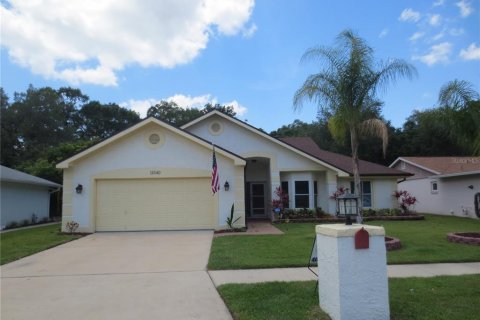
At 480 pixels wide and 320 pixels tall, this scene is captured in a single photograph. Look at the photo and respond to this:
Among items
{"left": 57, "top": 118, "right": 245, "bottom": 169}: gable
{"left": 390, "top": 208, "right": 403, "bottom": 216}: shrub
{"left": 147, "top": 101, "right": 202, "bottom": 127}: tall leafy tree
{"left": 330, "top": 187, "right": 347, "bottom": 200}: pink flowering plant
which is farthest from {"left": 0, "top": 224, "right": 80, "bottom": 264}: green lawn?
{"left": 147, "top": 101, "right": 202, "bottom": 127}: tall leafy tree

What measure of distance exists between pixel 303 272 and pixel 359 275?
129 inches

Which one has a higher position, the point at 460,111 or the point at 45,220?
the point at 460,111

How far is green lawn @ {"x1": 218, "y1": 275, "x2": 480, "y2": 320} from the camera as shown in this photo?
545cm

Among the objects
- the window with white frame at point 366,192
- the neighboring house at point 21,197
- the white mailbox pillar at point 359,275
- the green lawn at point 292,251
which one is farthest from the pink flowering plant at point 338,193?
the neighboring house at point 21,197

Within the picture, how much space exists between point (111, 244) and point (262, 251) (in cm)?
552

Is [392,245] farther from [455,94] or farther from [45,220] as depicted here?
[45,220]

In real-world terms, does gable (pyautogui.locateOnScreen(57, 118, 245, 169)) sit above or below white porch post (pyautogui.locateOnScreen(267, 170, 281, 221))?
above

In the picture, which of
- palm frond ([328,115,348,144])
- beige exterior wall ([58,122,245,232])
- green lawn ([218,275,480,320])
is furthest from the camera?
beige exterior wall ([58,122,245,232])

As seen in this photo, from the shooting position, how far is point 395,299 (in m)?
6.14

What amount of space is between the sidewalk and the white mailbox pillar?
8.30 feet

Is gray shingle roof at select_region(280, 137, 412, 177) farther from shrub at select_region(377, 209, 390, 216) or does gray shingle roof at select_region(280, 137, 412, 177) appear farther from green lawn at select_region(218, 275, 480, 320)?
green lawn at select_region(218, 275, 480, 320)

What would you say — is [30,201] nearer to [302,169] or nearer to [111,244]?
[111,244]

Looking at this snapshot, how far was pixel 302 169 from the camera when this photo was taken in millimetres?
20812

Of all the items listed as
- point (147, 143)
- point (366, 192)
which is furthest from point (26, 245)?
point (366, 192)
